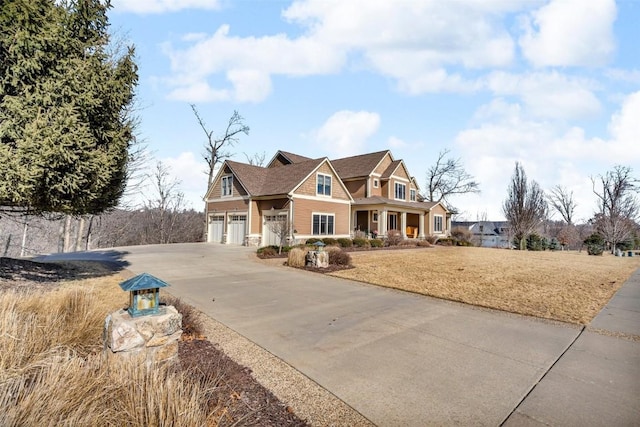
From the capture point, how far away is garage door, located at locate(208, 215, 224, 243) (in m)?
25.5

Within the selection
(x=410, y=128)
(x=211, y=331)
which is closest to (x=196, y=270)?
(x=211, y=331)

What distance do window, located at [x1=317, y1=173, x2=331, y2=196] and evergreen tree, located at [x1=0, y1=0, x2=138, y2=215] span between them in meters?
16.0

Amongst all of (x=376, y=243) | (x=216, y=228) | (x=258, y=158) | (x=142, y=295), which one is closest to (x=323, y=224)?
(x=376, y=243)

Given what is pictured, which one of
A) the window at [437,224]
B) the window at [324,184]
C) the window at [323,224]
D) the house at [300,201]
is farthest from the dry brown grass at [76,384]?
the window at [437,224]

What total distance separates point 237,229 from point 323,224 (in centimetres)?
699

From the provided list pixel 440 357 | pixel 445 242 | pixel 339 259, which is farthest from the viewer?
pixel 445 242

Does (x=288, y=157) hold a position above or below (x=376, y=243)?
above

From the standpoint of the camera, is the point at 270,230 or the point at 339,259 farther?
the point at 270,230

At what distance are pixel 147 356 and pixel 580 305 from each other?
8987mm

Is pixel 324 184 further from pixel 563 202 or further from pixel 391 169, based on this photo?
pixel 563 202

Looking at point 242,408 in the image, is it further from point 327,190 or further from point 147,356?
point 327,190

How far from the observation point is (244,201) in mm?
23484

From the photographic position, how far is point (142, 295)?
357cm

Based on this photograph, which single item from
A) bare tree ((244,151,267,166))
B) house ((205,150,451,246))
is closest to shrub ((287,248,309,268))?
house ((205,150,451,246))
